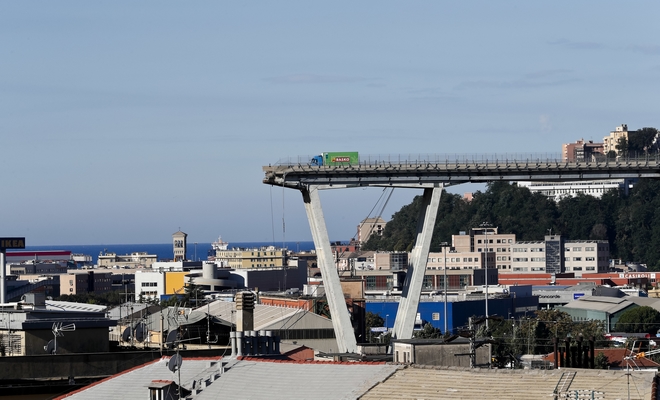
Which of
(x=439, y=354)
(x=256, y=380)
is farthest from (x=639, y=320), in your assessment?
(x=256, y=380)

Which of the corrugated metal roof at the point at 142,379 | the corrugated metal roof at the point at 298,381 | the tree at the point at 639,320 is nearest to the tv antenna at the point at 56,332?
the corrugated metal roof at the point at 142,379

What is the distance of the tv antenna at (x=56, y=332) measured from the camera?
50.2 m

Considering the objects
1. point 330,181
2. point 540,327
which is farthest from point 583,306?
point 330,181

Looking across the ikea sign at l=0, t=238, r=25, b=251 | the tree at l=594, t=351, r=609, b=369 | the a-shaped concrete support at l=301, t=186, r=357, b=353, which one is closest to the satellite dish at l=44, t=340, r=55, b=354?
the a-shaped concrete support at l=301, t=186, r=357, b=353

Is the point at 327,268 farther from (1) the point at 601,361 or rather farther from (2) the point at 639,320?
(2) the point at 639,320

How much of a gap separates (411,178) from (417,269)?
4.89 meters

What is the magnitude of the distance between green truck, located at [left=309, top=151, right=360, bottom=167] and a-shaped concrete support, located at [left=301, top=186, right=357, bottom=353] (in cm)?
142

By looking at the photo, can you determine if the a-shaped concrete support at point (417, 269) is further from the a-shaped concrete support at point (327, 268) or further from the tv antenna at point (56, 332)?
the tv antenna at point (56, 332)

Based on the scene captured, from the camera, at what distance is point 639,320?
127000 mm

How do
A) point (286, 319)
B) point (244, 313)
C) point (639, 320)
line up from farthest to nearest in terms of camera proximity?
point (639, 320) < point (286, 319) < point (244, 313)

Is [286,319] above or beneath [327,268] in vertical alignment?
beneath

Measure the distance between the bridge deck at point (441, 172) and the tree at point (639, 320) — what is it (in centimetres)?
5935

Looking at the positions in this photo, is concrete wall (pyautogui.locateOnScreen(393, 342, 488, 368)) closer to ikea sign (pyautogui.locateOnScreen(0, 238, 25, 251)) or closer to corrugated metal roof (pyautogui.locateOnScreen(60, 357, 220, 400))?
corrugated metal roof (pyautogui.locateOnScreen(60, 357, 220, 400))

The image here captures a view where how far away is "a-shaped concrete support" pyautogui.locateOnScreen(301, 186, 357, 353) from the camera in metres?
65.6
